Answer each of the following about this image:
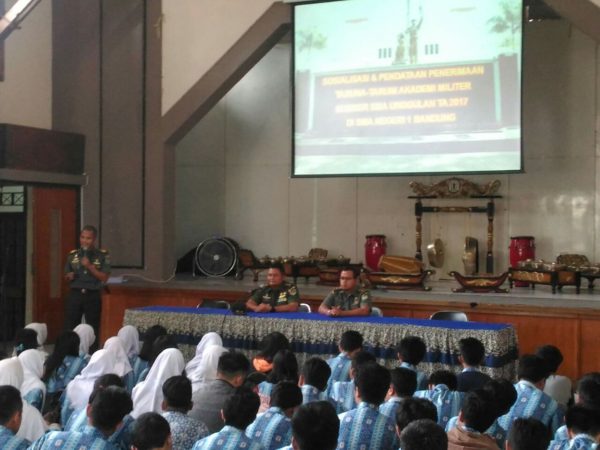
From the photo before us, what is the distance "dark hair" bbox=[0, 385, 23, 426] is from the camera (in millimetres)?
3102

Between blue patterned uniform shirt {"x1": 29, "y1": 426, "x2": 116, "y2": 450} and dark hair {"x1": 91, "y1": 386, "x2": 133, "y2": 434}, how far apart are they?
0.24 ft

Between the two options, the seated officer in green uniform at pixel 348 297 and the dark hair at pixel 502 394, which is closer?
the dark hair at pixel 502 394

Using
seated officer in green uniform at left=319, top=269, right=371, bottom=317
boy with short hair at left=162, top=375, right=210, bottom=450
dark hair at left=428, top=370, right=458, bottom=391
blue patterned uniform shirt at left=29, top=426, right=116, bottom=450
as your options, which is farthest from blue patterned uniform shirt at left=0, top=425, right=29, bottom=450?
seated officer in green uniform at left=319, top=269, right=371, bottom=317

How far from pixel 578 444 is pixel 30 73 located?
825cm

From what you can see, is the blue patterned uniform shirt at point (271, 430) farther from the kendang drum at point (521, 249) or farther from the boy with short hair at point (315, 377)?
the kendang drum at point (521, 249)

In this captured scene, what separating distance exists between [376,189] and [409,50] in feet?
9.54

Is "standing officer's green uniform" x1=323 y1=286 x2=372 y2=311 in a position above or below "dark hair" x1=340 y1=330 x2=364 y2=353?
above

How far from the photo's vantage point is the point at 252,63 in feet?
30.0

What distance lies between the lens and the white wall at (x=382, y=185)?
32.9ft

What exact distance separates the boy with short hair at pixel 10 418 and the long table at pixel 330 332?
315 centimetres

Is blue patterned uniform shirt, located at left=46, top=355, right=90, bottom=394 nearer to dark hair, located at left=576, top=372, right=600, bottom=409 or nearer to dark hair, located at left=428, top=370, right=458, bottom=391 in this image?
dark hair, located at left=428, top=370, right=458, bottom=391

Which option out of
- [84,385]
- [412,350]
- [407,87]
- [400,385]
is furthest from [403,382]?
[407,87]

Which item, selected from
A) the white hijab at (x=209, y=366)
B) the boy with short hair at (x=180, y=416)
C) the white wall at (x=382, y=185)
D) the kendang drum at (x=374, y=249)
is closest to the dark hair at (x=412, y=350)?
the white hijab at (x=209, y=366)

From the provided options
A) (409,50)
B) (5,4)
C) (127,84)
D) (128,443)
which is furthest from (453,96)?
(128,443)
